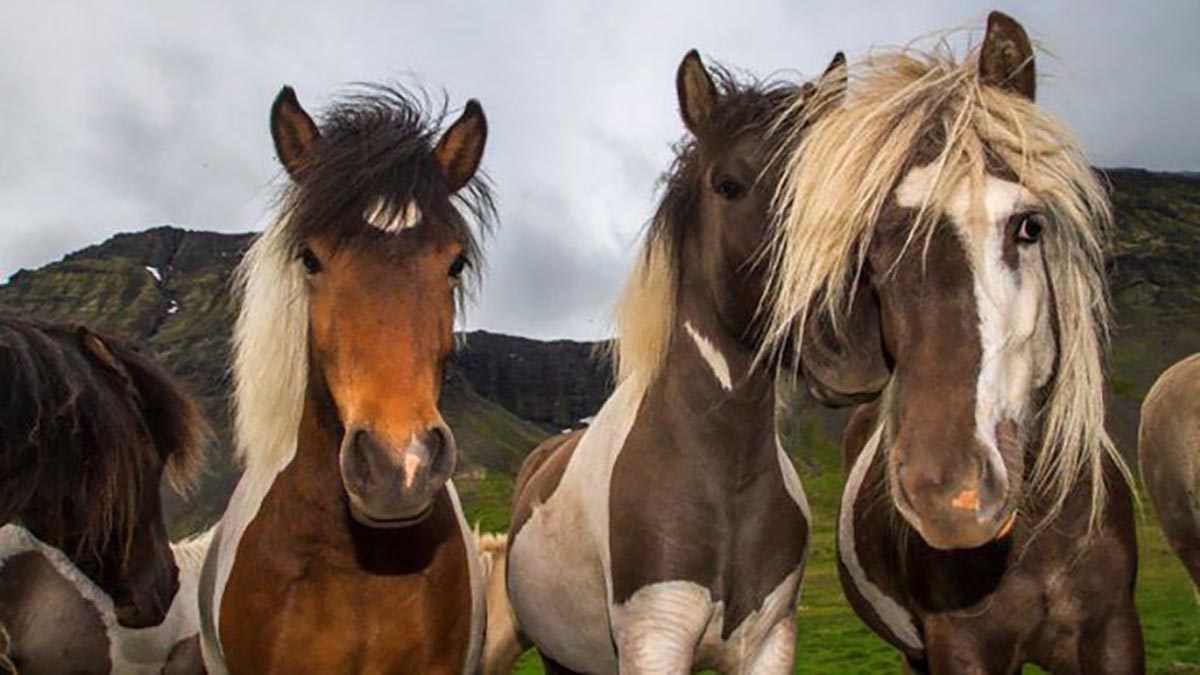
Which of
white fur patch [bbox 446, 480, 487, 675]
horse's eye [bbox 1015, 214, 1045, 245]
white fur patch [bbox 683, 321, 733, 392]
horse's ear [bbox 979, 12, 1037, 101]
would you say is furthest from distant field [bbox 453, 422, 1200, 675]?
horse's ear [bbox 979, 12, 1037, 101]

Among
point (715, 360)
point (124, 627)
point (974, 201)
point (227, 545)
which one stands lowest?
point (124, 627)

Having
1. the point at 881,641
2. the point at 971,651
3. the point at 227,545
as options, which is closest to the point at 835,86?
the point at 971,651

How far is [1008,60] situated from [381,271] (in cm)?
235

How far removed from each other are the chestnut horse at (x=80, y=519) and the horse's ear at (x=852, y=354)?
12.1 feet

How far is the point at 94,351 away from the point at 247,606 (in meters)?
2.48

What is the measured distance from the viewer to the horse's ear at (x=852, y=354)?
3520 mm

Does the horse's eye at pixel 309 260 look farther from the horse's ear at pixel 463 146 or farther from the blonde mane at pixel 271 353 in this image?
the horse's ear at pixel 463 146

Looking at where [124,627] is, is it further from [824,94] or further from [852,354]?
[824,94]

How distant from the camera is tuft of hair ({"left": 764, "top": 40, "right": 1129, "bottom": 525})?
336cm

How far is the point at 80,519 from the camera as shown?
5504 millimetres

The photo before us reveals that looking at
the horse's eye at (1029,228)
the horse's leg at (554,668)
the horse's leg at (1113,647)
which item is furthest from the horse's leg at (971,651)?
the horse's leg at (554,668)

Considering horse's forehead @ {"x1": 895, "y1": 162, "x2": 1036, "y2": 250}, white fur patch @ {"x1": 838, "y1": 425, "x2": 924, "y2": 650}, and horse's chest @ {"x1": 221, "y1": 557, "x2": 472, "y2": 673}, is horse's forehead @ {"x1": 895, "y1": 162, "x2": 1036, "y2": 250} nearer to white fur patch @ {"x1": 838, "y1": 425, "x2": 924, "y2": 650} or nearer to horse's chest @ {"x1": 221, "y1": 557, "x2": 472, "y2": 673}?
white fur patch @ {"x1": 838, "y1": 425, "x2": 924, "y2": 650}

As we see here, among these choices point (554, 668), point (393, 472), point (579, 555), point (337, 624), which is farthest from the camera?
point (554, 668)

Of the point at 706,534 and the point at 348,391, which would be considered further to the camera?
the point at 706,534
